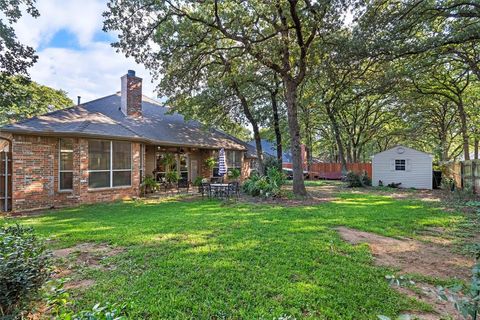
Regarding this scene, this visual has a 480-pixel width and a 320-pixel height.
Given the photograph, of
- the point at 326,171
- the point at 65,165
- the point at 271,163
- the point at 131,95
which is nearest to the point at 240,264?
the point at 65,165

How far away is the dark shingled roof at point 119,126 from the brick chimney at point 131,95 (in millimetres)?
381

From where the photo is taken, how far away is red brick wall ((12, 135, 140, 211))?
358 inches

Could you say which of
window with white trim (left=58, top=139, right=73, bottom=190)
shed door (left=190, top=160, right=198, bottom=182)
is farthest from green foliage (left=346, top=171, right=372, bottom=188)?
window with white trim (left=58, top=139, right=73, bottom=190)

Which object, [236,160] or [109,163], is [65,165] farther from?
[236,160]

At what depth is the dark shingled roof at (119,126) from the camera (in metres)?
9.63

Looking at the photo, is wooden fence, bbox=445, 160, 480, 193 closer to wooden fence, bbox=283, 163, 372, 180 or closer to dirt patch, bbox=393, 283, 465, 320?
wooden fence, bbox=283, 163, 372, 180

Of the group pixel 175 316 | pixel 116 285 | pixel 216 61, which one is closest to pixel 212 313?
pixel 175 316

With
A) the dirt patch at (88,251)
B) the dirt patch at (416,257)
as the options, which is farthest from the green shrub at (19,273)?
the dirt patch at (416,257)

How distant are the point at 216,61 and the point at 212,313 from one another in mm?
13288

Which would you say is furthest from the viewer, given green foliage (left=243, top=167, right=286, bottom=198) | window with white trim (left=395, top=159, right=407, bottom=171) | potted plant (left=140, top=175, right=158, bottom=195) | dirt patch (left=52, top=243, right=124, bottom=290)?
window with white trim (left=395, top=159, right=407, bottom=171)

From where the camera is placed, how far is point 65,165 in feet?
33.6

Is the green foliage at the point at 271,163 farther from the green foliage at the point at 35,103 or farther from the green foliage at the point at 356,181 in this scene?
the green foliage at the point at 35,103

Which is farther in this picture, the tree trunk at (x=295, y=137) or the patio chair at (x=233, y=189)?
the tree trunk at (x=295, y=137)

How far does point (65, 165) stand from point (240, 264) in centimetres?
934
